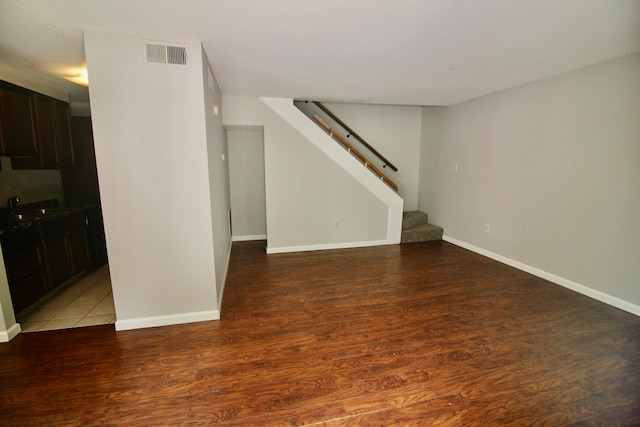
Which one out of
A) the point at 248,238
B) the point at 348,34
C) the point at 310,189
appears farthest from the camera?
the point at 248,238

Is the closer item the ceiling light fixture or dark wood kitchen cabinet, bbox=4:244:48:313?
dark wood kitchen cabinet, bbox=4:244:48:313

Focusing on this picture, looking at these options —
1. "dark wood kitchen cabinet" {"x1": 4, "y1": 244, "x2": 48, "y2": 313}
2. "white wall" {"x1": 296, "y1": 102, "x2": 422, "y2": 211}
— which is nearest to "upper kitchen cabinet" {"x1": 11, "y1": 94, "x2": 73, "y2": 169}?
"dark wood kitchen cabinet" {"x1": 4, "y1": 244, "x2": 48, "y2": 313}

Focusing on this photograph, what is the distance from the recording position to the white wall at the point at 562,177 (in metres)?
2.48

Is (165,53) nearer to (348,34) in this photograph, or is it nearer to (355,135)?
(348,34)

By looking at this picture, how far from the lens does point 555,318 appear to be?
7.89 ft

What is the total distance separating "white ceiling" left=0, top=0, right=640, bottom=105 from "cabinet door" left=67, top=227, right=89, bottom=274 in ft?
5.63

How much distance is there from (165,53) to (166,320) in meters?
2.18

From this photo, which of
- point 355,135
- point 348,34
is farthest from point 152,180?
point 355,135

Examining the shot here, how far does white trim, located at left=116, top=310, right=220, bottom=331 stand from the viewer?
2.24 meters

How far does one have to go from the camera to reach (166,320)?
2.32 m

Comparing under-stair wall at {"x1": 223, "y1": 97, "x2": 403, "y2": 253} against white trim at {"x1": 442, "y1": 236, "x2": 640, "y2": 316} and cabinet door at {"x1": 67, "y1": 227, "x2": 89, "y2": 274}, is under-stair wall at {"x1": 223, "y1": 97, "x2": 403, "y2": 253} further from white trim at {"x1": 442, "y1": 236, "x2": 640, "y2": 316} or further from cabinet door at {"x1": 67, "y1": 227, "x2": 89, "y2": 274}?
cabinet door at {"x1": 67, "y1": 227, "x2": 89, "y2": 274}

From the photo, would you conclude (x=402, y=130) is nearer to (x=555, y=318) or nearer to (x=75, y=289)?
(x=555, y=318)

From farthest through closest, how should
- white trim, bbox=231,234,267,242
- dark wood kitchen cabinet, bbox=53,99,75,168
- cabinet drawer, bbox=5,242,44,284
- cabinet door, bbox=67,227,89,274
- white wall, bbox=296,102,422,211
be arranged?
white wall, bbox=296,102,422,211 → white trim, bbox=231,234,267,242 → dark wood kitchen cabinet, bbox=53,99,75,168 → cabinet door, bbox=67,227,89,274 → cabinet drawer, bbox=5,242,44,284

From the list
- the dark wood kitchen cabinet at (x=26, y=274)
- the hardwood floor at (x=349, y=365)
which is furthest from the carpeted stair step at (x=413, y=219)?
the dark wood kitchen cabinet at (x=26, y=274)
